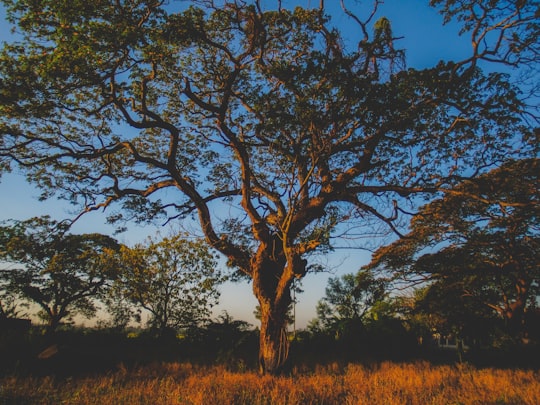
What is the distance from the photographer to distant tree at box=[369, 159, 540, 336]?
1010 cm

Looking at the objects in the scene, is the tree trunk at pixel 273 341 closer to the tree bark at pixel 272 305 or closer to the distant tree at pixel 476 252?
the tree bark at pixel 272 305

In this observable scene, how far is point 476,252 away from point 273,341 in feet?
41.4

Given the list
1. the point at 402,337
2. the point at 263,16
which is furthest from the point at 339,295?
the point at 263,16

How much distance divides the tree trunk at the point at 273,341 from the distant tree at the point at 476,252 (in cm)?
556

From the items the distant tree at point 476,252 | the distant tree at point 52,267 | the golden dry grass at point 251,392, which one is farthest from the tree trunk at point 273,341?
the distant tree at point 52,267

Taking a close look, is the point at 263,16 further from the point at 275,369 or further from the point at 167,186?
the point at 275,369

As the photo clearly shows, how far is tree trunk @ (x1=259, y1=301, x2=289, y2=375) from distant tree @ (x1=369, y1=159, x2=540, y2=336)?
556 centimetres

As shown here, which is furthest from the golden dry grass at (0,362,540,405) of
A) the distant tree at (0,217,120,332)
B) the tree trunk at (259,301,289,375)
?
the distant tree at (0,217,120,332)

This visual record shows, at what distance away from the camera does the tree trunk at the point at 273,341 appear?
27.3 feet

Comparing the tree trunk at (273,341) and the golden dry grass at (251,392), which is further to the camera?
the tree trunk at (273,341)

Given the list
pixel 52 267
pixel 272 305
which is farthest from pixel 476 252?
pixel 52 267

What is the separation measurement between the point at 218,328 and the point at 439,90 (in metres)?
16.6

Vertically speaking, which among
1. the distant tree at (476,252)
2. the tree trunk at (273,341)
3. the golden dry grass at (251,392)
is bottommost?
Answer: the golden dry grass at (251,392)

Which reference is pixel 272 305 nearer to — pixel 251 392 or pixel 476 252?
pixel 251 392
